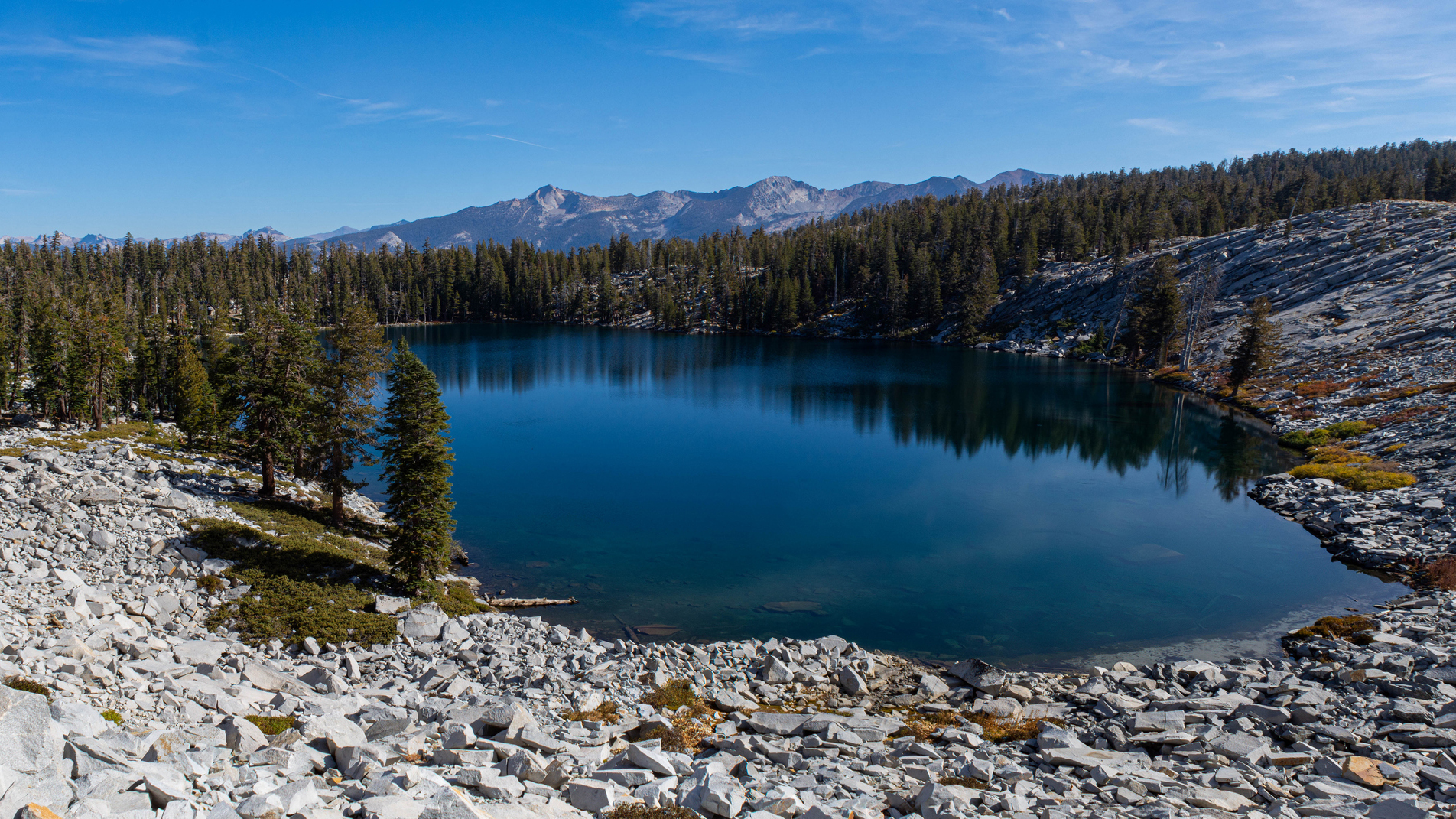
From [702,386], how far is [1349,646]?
254ft

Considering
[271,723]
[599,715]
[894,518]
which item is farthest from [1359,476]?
[271,723]

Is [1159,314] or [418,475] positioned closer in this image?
[418,475]

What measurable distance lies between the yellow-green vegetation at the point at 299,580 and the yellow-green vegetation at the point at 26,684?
323 inches

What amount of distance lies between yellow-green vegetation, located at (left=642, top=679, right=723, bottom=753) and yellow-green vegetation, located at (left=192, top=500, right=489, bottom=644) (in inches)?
372

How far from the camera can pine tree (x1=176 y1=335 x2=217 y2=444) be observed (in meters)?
51.2

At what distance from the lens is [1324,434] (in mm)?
59688

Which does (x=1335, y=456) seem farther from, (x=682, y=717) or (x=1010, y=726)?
(x=682, y=717)

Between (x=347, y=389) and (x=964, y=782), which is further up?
(x=347, y=389)

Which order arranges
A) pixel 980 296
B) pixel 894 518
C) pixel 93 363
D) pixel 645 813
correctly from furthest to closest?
pixel 980 296 → pixel 93 363 → pixel 894 518 → pixel 645 813

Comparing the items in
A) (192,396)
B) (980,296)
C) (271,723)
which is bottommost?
(271,723)

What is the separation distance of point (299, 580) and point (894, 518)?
101ft

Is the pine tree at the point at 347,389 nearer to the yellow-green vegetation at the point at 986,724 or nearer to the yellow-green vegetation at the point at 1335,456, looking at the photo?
the yellow-green vegetation at the point at 986,724

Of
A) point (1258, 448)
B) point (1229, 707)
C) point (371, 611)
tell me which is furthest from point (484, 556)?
point (1258, 448)

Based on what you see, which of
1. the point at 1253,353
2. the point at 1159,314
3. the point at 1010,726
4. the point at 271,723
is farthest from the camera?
the point at 1159,314
